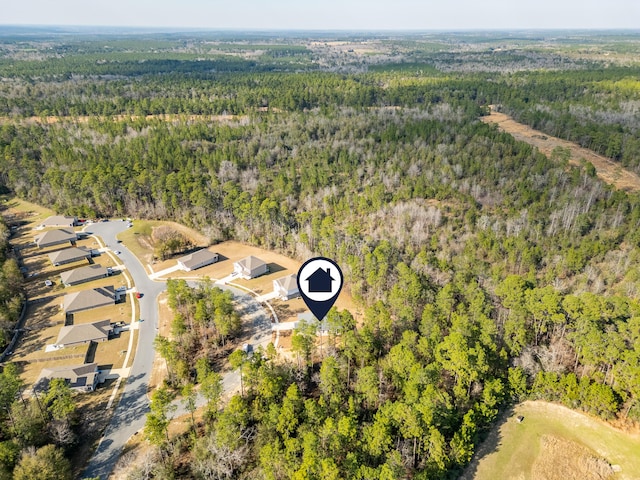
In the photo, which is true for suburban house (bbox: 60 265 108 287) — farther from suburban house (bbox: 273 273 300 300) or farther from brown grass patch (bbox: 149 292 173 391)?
suburban house (bbox: 273 273 300 300)

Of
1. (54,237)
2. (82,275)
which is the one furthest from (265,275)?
(54,237)

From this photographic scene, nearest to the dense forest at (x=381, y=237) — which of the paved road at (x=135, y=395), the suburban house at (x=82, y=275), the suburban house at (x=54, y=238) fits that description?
the paved road at (x=135, y=395)

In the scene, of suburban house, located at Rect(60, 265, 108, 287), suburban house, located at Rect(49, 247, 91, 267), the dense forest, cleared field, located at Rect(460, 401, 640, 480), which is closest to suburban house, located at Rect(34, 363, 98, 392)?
the dense forest

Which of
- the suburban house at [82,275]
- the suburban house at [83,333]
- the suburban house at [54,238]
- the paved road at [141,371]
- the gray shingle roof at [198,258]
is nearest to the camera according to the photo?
the paved road at [141,371]

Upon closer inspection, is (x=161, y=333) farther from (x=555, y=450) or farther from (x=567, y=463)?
(x=567, y=463)

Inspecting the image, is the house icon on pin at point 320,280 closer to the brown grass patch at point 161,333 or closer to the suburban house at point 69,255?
the brown grass patch at point 161,333

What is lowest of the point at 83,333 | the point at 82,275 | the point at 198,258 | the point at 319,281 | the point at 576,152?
the point at 82,275
